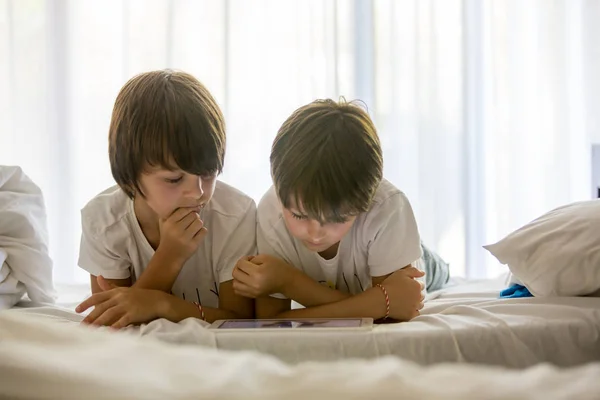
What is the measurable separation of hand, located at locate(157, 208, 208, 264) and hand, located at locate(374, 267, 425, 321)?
0.34m

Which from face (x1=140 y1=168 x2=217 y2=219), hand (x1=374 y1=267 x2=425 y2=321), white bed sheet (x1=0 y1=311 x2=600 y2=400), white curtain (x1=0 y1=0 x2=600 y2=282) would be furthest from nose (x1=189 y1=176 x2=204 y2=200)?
white curtain (x1=0 y1=0 x2=600 y2=282)

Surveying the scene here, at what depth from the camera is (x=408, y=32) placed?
2.67 meters

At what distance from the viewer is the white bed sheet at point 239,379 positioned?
566 mm

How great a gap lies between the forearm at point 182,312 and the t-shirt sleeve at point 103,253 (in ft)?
0.60

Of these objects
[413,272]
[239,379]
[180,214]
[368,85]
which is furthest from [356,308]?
[368,85]

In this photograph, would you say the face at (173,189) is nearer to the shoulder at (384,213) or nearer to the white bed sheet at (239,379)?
the shoulder at (384,213)

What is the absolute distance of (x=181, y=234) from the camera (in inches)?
53.8

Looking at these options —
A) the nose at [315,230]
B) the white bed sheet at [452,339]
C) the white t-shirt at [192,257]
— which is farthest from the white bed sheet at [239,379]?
the white t-shirt at [192,257]

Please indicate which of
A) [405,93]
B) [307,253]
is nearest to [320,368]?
[307,253]

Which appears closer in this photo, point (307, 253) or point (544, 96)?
point (307, 253)

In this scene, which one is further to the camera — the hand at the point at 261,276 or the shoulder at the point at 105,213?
the shoulder at the point at 105,213

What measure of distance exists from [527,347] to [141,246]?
28.6 inches

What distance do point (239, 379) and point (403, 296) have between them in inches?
29.3

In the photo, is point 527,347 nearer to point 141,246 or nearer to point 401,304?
point 401,304
